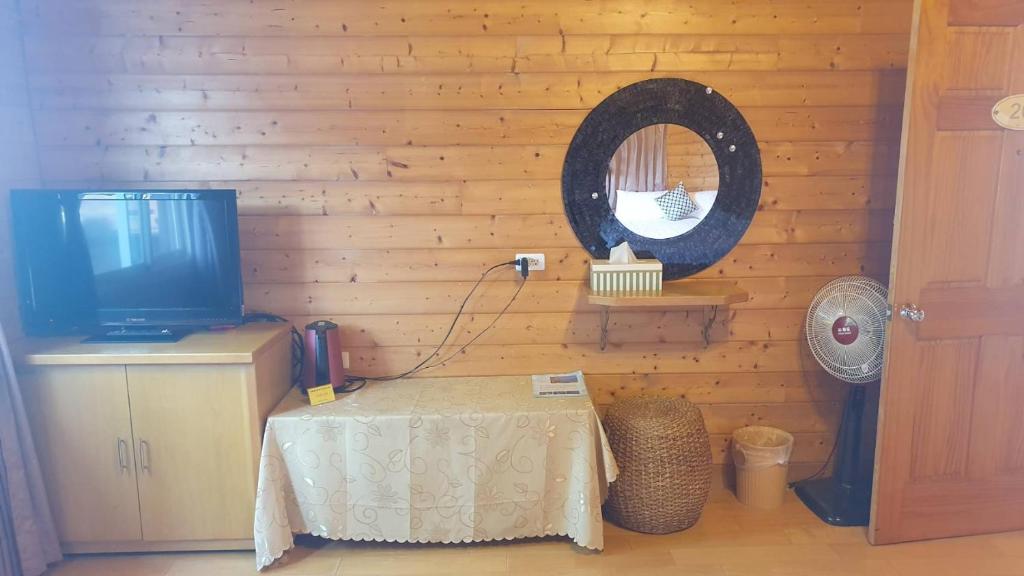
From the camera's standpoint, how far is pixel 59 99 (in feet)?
8.55

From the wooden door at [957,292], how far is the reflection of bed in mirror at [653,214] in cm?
74

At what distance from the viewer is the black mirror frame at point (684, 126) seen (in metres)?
2.65

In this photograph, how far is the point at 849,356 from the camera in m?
2.58

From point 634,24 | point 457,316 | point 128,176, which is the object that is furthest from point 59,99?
point 634,24

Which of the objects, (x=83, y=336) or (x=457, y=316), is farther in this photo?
(x=457, y=316)

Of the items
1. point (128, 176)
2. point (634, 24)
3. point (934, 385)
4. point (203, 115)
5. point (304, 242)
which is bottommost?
point (934, 385)

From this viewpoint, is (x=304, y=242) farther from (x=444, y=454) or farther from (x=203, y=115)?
(x=444, y=454)

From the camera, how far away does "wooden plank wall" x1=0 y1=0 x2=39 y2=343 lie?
2432mm

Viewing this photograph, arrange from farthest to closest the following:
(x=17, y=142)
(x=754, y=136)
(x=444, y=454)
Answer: (x=754, y=136) < (x=17, y=142) < (x=444, y=454)

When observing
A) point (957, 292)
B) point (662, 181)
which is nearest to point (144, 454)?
point (662, 181)

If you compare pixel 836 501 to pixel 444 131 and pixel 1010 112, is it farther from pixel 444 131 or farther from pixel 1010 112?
pixel 444 131

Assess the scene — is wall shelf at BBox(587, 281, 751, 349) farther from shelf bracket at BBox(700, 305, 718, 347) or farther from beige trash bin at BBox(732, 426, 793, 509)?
beige trash bin at BBox(732, 426, 793, 509)

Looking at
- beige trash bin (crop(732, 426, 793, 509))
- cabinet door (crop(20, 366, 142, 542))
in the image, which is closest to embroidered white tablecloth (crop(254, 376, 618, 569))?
cabinet door (crop(20, 366, 142, 542))

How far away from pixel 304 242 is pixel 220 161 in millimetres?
487
